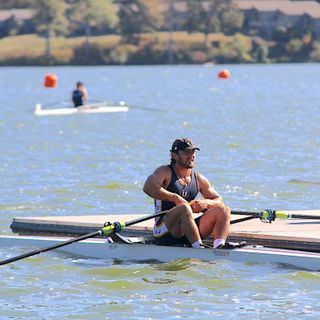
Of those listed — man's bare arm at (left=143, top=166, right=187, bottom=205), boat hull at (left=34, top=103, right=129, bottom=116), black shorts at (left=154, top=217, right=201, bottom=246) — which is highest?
boat hull at (left=34, top=103, right=129, bottom=116)

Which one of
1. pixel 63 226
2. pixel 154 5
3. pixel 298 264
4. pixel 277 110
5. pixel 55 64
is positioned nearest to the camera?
pixel 298 264

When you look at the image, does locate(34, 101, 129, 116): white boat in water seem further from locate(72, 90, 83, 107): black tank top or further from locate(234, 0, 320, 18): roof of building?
locate(234, 0, 320, 18): roof of building

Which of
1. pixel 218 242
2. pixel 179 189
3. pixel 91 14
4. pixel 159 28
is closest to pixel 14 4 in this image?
pixel 91 14

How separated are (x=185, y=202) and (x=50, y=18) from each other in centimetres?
13164

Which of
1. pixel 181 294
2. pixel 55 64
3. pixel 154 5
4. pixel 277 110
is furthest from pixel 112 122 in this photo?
pixel 154 5

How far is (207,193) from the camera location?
15.0 meters

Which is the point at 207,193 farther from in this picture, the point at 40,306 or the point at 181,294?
the point at 40,306

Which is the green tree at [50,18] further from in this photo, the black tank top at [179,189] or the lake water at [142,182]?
the black tank top at [179,189]

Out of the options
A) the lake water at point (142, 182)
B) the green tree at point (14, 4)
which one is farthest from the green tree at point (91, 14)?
the lake water at point (142, 182)

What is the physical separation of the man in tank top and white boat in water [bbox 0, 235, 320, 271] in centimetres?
14

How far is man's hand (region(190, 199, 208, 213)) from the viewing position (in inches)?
583

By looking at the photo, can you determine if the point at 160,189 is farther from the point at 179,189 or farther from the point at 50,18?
the point at 50,18

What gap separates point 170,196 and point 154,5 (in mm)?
138362

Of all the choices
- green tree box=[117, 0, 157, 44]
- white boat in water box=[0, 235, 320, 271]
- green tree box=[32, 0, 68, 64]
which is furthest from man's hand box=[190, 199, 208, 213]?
green tree box=[32, 0, 68, 64]
